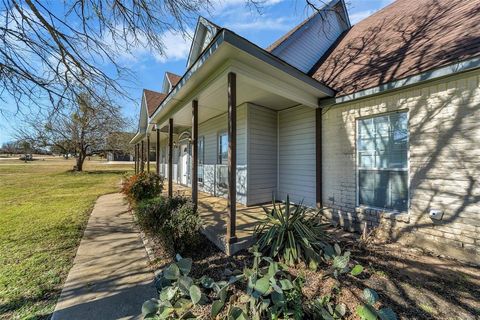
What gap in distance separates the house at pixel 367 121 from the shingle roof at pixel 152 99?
15.9 ft

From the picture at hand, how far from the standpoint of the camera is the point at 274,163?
289 inches

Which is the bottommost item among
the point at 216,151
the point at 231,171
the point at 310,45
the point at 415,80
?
the point at 231,171

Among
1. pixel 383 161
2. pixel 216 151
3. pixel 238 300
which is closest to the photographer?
pixel 238 300

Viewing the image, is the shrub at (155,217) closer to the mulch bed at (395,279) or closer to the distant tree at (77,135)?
the mulch bed at (395,279)

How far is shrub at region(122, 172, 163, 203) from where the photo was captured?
26.3 ft

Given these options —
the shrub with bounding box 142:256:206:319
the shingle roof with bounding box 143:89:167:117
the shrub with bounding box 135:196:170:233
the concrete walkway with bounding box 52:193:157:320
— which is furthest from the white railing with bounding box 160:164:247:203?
the shingle roof with bounding box 143:89:167:117

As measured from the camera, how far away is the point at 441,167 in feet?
12.6

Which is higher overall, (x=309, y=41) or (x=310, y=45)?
(x=309, y=41)

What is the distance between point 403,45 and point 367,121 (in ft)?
7.51

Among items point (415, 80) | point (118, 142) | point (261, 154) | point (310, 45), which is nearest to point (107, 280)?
point (261, 154)

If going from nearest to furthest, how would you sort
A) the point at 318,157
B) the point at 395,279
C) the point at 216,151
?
the point at 395,279, the point at 318,157, the point at 216,151

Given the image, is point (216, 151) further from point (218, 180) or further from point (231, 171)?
point (231, 171)

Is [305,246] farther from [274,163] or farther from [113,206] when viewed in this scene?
[113,206]

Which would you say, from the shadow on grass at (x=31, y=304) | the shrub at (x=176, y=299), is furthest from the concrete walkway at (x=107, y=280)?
the shrub at (x=176, y=299)
